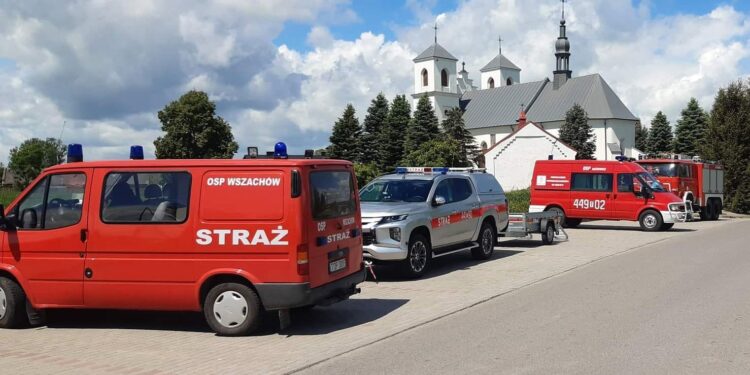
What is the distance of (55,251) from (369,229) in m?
5.03

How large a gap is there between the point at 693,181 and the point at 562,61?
229 ft

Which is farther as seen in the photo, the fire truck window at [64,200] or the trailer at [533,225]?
the trailer at [533,225]

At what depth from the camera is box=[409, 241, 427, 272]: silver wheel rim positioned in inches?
492

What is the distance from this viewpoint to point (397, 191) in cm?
1364

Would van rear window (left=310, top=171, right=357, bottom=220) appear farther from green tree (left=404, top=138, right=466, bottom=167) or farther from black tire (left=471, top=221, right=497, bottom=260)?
green tree (left=404, top=138, right=466, bottom=167)

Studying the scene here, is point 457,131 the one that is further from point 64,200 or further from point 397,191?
point 64,200

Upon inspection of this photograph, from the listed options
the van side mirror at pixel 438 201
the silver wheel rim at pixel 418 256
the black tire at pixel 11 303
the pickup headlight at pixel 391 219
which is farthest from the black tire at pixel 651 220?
the black tire at pixel 11 303

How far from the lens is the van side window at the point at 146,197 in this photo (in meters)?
8.18

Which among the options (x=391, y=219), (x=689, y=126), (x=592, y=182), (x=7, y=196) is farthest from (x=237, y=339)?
(x=689, y=126)

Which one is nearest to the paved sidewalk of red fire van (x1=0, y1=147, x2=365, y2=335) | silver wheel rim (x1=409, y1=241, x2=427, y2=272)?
silver wheel rim (x1=409, y1=241, x2=427, y2=272)

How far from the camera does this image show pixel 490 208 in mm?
15312

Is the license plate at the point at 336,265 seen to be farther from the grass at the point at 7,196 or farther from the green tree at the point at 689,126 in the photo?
the green tree at the point at 689,126

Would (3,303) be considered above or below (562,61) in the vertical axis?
below

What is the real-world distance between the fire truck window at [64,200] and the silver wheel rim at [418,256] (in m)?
5.74
